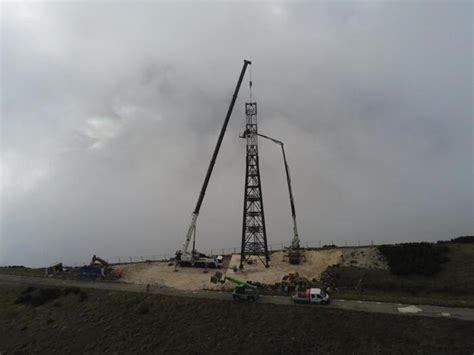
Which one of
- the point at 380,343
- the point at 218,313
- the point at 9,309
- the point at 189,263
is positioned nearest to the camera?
the point at 380,343

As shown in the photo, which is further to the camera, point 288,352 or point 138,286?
point 138,286

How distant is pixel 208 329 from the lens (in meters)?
39.6

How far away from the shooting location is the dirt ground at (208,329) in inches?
1366

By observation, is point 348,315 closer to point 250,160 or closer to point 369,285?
point 369,285

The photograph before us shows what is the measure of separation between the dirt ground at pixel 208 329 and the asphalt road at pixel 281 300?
1543mm

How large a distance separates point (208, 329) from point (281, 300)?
9907 mm

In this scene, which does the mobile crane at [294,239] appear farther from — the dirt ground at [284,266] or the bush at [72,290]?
the bush at [72,290]

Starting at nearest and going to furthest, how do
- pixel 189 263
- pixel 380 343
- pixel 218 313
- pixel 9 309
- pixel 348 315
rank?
pixel 380 343, pixel 348 315, pixel 218 313, pixel 9 309, pixel 189 263

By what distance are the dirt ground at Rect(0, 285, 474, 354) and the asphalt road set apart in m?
1.54

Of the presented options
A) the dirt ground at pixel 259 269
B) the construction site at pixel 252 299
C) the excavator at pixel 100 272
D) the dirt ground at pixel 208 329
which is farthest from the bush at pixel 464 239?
the excavator at pixel 100 272

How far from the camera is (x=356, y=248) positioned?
205ft

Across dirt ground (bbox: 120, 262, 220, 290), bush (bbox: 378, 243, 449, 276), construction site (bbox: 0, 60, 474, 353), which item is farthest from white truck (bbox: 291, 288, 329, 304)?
bush (bbox: 378, 243, 449, 276)

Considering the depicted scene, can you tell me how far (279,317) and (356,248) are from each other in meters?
28.0

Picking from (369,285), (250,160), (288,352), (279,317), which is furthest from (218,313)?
(250,160)
